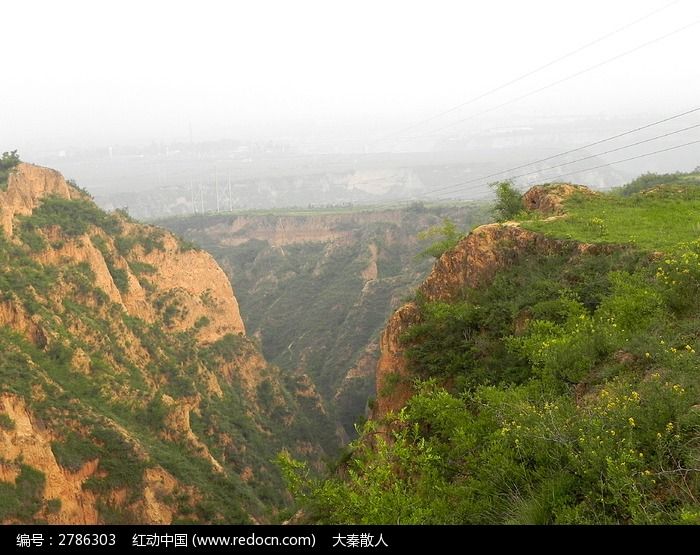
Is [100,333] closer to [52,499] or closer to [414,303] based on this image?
[52,499]

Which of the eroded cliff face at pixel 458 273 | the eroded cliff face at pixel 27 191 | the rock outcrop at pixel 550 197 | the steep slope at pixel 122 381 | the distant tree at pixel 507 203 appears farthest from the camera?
the eroded cliff face at pixel 27 191

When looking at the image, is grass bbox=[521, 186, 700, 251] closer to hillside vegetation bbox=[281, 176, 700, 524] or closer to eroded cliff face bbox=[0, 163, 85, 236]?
hillside vegetation bbox=[281, 176, 700, 524]

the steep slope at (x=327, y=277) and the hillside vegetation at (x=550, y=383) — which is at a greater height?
the hillside vegetation at (x=550, y=383)

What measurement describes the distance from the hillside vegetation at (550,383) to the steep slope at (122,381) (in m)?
12.6

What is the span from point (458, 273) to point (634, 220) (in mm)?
5592

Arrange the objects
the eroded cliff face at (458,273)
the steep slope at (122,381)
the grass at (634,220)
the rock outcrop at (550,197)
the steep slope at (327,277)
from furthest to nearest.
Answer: the steep slope at (327,277), the steep slope at (122,381), the rock outcrop at (550,197), the eroded cliff face at (458,273), the grass at (634,220)

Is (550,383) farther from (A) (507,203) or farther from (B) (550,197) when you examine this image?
(A) (507,203)

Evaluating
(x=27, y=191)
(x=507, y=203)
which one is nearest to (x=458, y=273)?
(x=507, y=203)

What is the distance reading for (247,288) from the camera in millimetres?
98750

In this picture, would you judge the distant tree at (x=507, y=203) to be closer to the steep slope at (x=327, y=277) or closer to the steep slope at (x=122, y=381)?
the steep slope at (x=122, y=381)

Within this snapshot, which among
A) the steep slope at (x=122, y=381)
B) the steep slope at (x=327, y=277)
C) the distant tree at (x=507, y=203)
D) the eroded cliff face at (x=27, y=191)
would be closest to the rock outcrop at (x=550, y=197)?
the distant tree at (x=507, y=203)

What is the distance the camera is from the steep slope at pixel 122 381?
24.0 meters

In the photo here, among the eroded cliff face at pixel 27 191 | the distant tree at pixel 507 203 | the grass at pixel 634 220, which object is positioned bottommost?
the grass at pixel 634 220

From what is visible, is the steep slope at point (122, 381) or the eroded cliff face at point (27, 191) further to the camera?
the eroded cliff face at point (27, 191)
